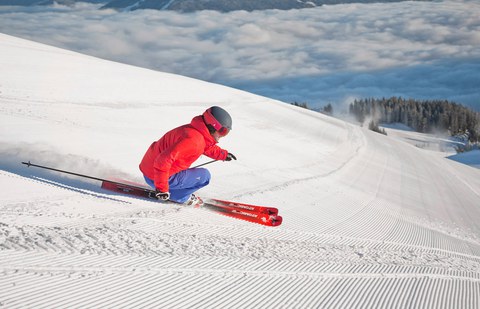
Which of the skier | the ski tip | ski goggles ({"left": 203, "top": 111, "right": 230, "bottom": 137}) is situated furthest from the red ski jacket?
the ski tip

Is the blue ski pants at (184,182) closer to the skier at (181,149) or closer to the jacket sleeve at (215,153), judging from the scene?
the skier at (181,149)

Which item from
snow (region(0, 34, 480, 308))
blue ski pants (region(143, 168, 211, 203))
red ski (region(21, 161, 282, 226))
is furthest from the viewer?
red ski (region(21, 161, 282, 226))

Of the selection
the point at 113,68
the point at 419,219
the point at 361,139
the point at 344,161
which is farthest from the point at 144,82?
the point at 419,219

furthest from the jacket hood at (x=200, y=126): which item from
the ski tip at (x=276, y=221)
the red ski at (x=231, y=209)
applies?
the ski tip at (x=276, y=221)

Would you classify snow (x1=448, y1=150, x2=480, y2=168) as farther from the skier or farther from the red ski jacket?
the red ski jacket

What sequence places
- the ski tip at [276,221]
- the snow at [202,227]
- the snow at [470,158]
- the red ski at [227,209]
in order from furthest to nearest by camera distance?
the snow at [470,158] → the ski tip at [276,221] → the red ski at [227,209] → the snow at [202,227]

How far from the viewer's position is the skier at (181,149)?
6.41 meters

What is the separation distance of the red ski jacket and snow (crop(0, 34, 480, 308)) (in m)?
0.69

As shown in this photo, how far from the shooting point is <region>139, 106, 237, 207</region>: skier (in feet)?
21.0

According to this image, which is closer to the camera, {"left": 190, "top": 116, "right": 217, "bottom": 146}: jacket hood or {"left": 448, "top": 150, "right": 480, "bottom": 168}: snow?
{"left": 190, "top": 116, "right": 217, "bottom": 146}: jacket hood

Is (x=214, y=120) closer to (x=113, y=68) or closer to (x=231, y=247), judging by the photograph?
(x=231, y=247)

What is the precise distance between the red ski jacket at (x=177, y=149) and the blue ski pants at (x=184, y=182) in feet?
0.86

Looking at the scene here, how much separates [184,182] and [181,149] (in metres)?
1.03

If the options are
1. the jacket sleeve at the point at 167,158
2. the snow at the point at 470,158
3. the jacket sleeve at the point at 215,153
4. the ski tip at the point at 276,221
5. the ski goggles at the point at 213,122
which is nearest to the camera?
the jacket sleeve at the point at 167,158
